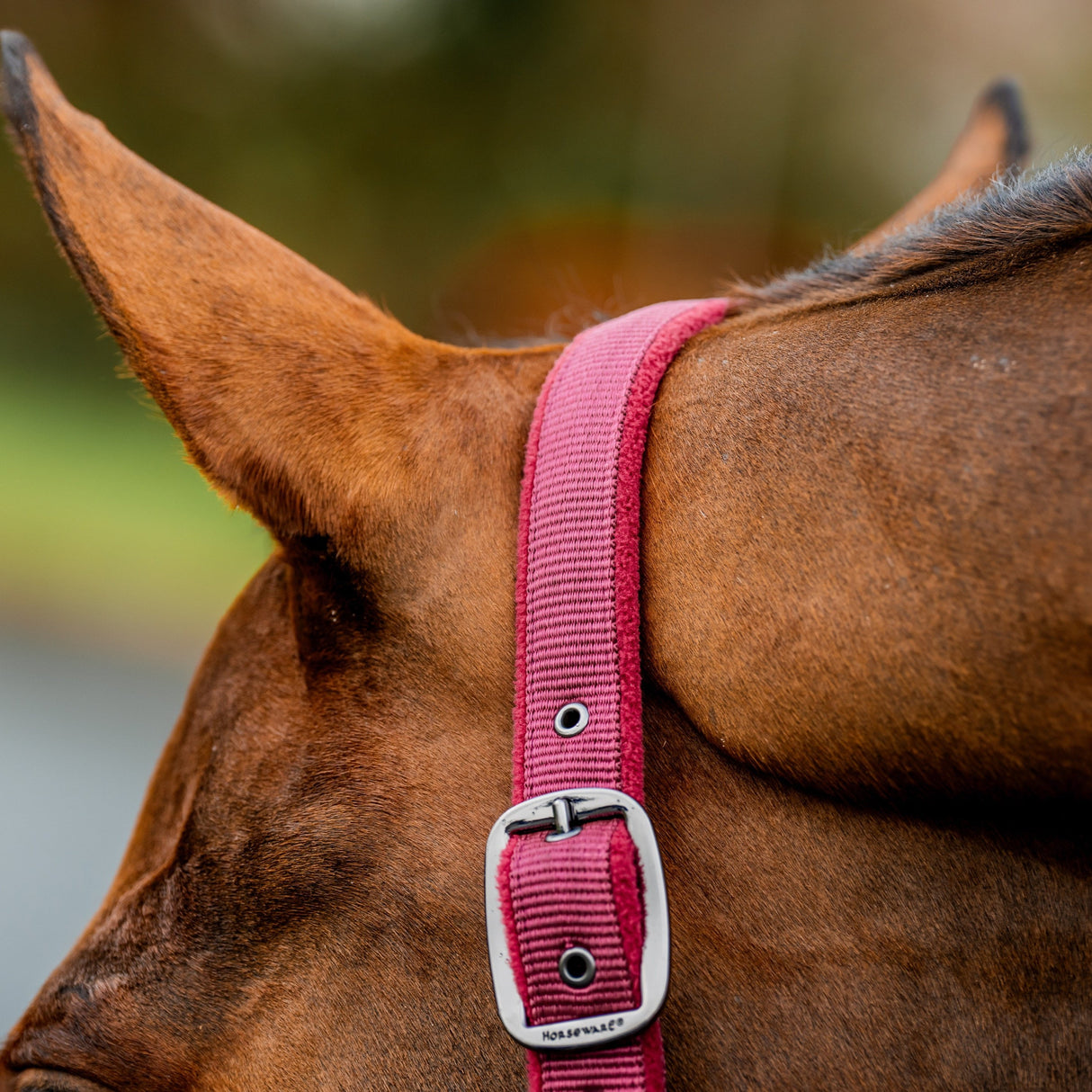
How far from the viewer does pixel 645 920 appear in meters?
0.67

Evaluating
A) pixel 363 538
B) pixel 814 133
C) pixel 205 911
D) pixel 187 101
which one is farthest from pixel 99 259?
pixel 187 101

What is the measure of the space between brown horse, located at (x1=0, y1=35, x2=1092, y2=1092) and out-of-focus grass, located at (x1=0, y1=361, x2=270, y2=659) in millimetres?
4123

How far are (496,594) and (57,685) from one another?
14.2 feet

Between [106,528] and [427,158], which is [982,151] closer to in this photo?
[106,528]

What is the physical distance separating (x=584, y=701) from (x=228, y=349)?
40 cm

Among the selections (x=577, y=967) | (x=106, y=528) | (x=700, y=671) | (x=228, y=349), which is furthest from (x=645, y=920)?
(x=106, y=528)

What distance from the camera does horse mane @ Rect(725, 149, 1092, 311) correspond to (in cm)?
69

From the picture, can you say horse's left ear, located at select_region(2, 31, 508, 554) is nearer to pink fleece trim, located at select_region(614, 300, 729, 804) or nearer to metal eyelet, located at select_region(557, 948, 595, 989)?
pink fleece trim, located at select_region(614, 300, 729, 804)

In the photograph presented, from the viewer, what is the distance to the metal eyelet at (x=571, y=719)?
71 centimetres

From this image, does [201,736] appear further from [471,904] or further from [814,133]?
[814,133]

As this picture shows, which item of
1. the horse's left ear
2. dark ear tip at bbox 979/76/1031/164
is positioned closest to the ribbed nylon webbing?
the horse's left ear

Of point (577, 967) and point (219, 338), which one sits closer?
point (577, 967)

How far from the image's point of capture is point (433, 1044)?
76 cm

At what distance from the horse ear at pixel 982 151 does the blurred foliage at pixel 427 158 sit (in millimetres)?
3995
